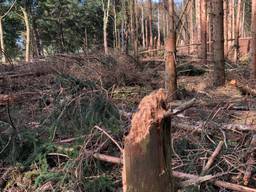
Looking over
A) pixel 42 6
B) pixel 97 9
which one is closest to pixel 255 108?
pixel 42 6

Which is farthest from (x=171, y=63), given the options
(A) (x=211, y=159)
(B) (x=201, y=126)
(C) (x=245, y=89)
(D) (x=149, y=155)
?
(D) (x=149, y=155)

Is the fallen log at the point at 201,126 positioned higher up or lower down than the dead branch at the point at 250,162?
higher up

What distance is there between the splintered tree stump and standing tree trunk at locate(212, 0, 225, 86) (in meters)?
7.96

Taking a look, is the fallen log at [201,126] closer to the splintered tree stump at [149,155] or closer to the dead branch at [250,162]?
the dead branch at [250,162]

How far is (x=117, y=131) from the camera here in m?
5.35

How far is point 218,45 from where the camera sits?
408 inches

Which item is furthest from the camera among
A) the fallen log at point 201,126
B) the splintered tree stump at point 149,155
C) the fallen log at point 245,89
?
the fallen log at point 245,89

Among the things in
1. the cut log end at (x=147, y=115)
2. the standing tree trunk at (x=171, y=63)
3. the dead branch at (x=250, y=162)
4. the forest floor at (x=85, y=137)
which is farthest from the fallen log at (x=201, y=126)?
the standing tree trunk at (x=171, y=63)

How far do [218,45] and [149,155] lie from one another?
8.23 metres

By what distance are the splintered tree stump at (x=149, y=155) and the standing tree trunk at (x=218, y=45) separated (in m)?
7.96

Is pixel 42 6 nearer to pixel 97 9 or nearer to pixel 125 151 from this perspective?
pixel 97 9

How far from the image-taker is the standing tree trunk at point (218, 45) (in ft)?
34.0

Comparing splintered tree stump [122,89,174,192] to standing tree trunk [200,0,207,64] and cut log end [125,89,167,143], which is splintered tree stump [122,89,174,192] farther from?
standing tree trunk [200,0,207,64]

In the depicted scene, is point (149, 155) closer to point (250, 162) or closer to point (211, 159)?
point (211, 159)
